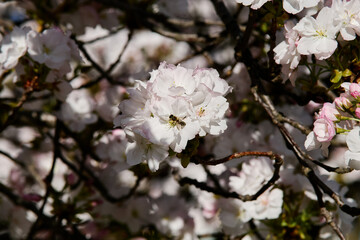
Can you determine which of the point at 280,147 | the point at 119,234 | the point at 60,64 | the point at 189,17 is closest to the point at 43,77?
the point at 60,64

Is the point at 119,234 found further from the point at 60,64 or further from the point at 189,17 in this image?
the point at 189,17

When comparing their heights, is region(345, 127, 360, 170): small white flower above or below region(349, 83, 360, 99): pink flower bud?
below

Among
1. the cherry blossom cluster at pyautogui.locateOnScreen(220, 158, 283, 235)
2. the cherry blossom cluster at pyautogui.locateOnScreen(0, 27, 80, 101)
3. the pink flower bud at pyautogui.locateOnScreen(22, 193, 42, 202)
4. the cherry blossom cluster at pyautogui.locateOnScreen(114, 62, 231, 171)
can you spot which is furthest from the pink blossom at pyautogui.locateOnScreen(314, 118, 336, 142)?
the pink flower bud at pyautogui.locateOnScreen(22, 193, 42, 202)

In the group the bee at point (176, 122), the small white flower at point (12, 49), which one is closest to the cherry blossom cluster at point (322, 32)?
the bee at point (176, 122)

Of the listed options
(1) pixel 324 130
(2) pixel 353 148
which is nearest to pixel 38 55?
(1) pixel 324 130

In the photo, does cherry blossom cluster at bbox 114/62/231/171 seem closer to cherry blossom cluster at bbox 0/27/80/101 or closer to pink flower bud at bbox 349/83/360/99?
pink flower bud at bbox 349/83/360/99

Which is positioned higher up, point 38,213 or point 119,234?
point 38,213
